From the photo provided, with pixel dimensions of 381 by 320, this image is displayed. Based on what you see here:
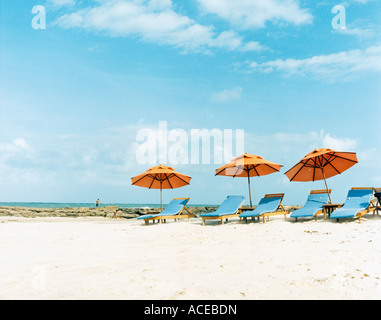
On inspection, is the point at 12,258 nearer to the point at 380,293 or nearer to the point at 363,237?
the point at 380,293

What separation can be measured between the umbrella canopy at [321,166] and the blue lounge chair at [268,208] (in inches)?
48.8

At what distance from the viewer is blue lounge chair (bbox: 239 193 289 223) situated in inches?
356

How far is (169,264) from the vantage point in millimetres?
4500

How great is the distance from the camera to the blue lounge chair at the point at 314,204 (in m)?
8.74

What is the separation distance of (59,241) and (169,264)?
364 cm

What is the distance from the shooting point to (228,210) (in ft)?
32.8

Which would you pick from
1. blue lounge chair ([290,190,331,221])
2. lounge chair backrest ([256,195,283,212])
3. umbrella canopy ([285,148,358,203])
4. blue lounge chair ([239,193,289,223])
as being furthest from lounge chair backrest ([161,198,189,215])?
blue lounge chair ([290,190,331,221])

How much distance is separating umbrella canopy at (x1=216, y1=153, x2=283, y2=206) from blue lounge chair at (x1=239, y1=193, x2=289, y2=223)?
46.1 inches

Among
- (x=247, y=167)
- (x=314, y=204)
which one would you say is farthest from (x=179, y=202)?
(x=314, y=204)

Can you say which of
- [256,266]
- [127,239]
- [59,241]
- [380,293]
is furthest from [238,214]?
[380,293]

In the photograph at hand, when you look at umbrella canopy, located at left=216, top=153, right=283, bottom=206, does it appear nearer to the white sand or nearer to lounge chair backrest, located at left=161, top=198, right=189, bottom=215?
lounge chair backrest, located at left=161, top=198, right=189, bottom=215

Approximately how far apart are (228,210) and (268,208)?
1239 millimetres

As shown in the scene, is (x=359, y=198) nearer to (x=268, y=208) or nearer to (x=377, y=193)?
(x=377, y=193)
